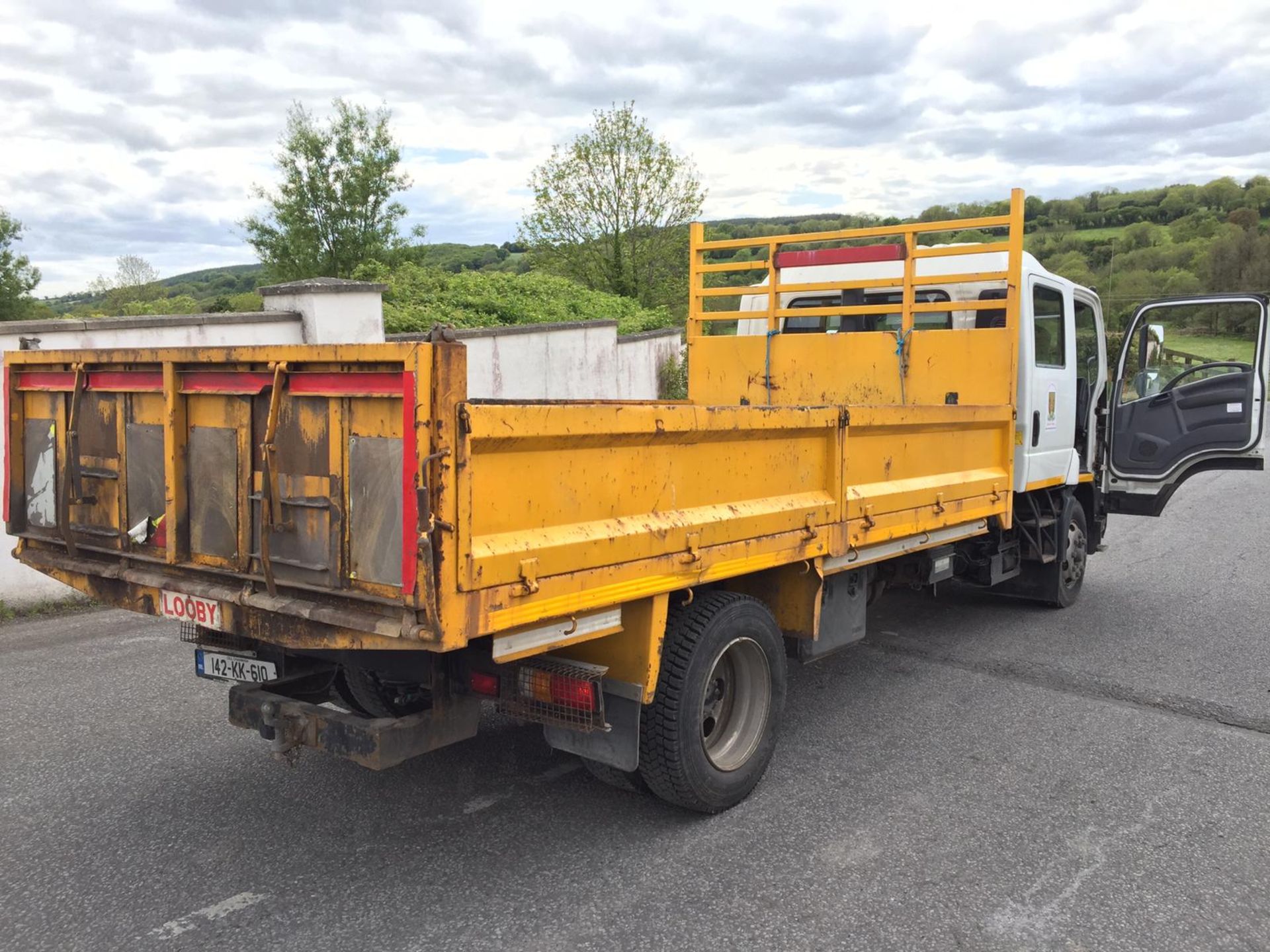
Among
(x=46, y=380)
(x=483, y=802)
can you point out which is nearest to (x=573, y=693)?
(x=483, y=802)

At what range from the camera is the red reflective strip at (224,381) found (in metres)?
3.16

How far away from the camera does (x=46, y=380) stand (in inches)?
154

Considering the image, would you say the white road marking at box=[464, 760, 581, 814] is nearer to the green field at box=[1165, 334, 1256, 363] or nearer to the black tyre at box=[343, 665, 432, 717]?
the black tyre at box=[343, 665, 432, 717]

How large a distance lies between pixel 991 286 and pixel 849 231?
979 mm

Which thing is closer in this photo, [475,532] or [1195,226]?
[475,532]

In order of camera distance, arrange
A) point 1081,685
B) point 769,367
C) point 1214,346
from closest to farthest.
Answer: point 1081,685 → point 769,367 → point 1214,346

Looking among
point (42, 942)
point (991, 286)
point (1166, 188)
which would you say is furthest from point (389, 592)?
point (1166, 188)

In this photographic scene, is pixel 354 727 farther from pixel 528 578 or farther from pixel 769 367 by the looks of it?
pixel 769 367

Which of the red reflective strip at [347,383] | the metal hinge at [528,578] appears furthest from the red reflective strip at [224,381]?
the metal hinge at [528,578]

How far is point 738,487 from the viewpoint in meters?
3.90

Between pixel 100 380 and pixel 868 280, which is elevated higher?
pixel 868 280

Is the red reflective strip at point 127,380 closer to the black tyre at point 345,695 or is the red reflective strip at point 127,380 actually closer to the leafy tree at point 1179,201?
the black tyre at point 345,695

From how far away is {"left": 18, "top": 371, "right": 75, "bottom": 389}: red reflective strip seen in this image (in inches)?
150

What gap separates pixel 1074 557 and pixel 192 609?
644 cm
